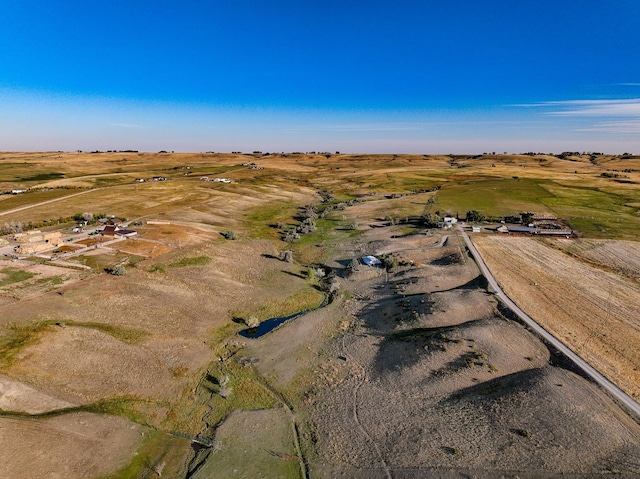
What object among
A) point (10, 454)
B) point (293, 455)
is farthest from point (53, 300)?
point (293, 455)

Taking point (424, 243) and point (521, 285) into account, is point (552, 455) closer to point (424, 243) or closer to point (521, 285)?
point (521, 285)

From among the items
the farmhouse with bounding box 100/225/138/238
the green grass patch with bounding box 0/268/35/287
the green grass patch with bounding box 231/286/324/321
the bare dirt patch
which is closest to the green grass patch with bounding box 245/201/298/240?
the farmhouse with bounding box 100/225/138/238

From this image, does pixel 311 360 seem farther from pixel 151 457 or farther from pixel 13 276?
pixel 13 276

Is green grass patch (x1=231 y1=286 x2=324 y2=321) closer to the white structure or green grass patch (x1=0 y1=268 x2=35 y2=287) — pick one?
the white structure

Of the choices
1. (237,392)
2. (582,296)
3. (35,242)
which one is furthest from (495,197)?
(35,242)

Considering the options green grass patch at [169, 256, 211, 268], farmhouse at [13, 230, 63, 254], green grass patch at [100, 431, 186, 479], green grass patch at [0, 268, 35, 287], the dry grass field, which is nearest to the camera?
green grass patch at [100, 431, 186, 479]

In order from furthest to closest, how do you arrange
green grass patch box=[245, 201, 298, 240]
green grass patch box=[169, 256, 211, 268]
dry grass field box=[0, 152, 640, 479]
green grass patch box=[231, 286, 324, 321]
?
1. green grass patch box=[245, 201, 298, 240]
2. green grass patch box=[169, 256, 211, 268]
3. green grass patch box=[231, 286, 324, 321]
4. dry grass field box=[0, 152, 640, 479]

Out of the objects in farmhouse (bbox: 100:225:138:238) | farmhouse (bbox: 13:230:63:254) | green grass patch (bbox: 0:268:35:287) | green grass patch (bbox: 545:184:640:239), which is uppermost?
farmhouse (bbox: 13:230:63:254)
